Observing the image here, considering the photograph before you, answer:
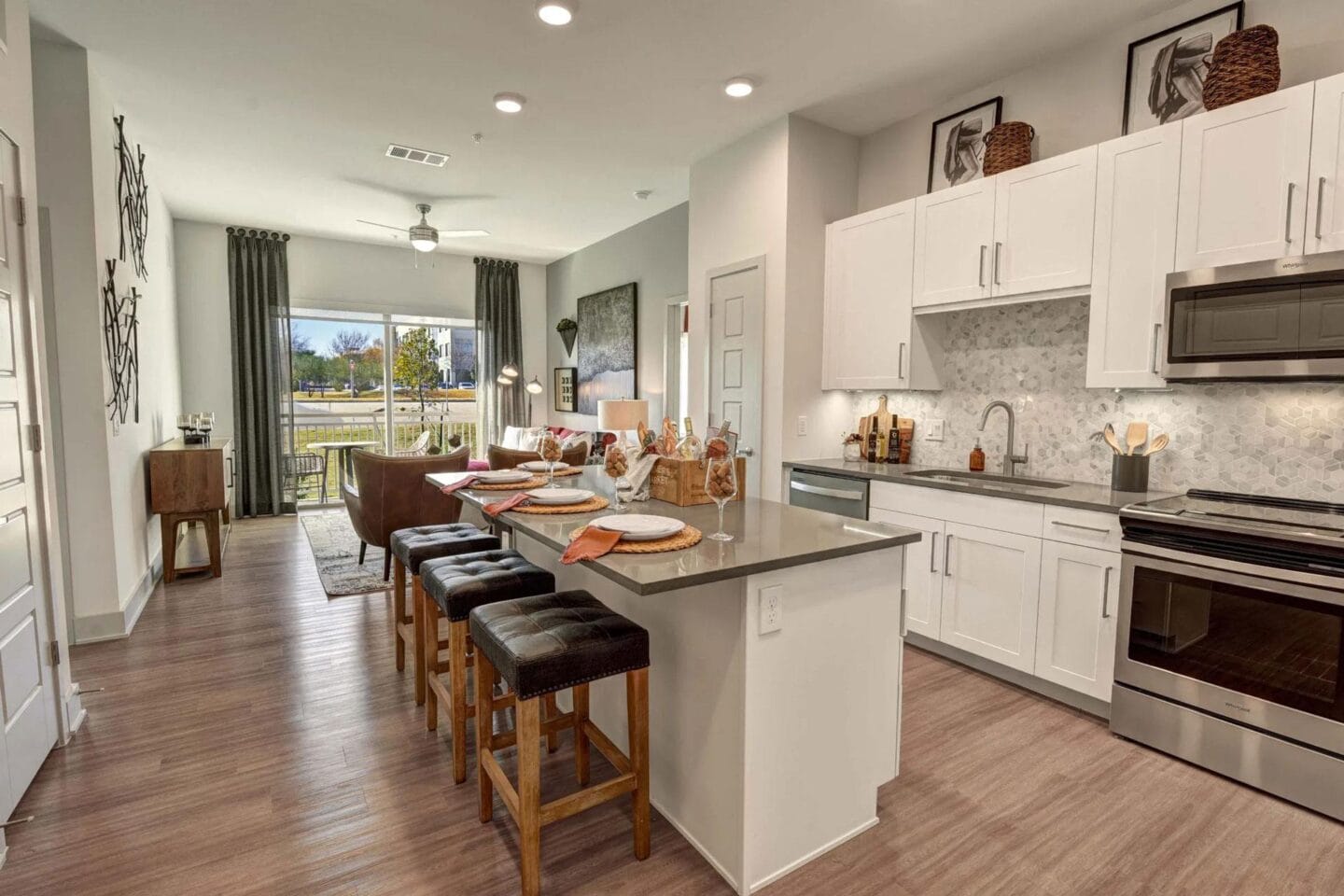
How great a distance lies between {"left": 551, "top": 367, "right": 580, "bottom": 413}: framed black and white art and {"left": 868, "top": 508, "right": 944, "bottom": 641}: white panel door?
5017 millimetres

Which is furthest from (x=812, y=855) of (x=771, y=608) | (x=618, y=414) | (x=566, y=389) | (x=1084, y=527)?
(x=566, y=389)

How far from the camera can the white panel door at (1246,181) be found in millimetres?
2281

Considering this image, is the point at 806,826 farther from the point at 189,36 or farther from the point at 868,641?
the point at 189,36

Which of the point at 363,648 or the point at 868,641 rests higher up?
the point at 868,641

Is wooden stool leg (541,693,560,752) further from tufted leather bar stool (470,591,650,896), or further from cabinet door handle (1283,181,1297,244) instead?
cabinet door handle (1283,181,1297,244)

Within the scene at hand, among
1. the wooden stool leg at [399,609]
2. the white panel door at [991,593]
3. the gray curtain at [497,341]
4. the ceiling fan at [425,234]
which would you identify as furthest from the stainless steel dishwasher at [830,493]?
the gray curtain at [497,341]

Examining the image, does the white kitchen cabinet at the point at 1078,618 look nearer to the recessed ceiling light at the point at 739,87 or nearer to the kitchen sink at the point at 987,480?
the kitchen sink at the point at 987,480

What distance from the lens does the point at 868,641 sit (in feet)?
6.45

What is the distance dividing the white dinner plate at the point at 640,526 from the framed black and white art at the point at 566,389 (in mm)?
6004

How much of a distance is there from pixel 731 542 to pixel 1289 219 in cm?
235

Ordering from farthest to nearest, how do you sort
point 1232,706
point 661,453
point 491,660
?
point 661,453
point 1232,706
point 491,660

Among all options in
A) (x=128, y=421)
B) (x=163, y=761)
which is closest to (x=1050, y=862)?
(x=163, y=761)

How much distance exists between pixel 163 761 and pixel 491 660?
60.9 inches

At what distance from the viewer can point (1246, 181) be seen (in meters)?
2.39
